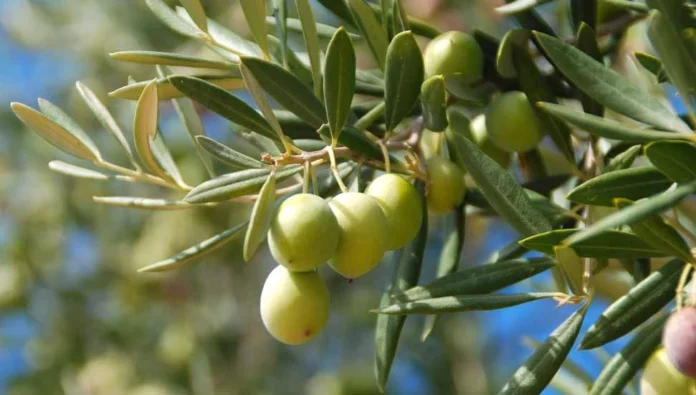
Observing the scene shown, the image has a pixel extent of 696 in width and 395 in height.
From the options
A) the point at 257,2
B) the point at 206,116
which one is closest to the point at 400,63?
the point at 257,2

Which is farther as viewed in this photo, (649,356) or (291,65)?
(291,65)

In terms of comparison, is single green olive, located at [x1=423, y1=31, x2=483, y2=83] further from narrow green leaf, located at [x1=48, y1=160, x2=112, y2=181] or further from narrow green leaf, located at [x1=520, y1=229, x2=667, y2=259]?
narrow green leaf, located at [x1=48, y1=160, x2=112, y2=181]

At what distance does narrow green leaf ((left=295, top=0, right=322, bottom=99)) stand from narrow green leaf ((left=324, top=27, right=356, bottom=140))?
0.11 feet

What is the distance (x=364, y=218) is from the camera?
0.66 metres

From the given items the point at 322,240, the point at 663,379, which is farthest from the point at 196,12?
the point at 663,379

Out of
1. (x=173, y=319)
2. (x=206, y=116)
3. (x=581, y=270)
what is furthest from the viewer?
(x=173, y=319)

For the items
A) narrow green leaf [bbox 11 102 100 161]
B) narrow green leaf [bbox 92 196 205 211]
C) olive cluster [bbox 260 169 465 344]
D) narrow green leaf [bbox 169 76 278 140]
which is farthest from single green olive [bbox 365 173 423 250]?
narrow green leaf [bbox 11 102 100 161]

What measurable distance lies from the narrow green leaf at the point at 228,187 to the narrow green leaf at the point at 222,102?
39 millimetres

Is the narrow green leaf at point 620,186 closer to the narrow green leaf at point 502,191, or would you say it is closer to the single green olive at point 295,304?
the narrow green leaf at point 502,191

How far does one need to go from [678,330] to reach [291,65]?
43 centimetres

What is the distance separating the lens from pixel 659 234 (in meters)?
0.61

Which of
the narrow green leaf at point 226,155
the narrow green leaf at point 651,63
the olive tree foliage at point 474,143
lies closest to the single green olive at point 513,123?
the olive tree foliage at point 474,143

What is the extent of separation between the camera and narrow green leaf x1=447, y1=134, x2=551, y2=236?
0.68m

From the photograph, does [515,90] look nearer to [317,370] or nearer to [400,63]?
[400,63]
